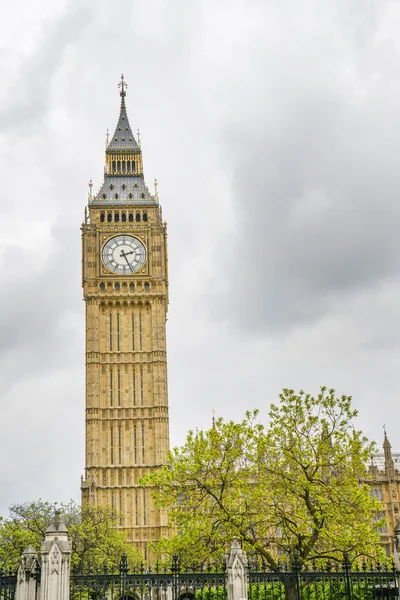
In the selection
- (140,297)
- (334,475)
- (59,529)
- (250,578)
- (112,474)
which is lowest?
(250,578)

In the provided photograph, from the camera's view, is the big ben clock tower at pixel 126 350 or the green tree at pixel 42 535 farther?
the big ben clock tower at pixel 126 350

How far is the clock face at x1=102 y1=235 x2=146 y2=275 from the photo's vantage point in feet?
237

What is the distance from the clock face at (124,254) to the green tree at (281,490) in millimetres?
46160

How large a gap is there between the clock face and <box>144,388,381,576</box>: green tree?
4616 cm

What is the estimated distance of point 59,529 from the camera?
19.8 metres

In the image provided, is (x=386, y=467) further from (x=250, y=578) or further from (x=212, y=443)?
(x=250, y=578)

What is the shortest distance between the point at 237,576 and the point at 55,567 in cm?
440

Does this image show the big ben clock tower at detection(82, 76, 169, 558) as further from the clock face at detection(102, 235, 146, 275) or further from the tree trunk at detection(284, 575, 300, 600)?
the tree trunk at detection(284, 575, 300, 600)

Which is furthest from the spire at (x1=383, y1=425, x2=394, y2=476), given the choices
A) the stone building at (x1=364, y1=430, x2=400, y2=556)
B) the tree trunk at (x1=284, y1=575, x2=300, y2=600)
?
the tree trunk at (x1=284, y1=575, x2=300, y2=600)

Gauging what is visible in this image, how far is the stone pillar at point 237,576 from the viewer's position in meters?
19.9

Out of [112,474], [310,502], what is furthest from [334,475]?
[112,474]

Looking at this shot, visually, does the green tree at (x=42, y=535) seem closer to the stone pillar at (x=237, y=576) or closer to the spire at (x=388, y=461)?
the stone pillar at (x=237, y=576)

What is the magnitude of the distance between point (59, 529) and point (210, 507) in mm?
7446

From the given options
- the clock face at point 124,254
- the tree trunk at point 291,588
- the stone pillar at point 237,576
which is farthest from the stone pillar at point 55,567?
the clock face at point 124,254
